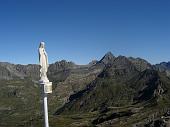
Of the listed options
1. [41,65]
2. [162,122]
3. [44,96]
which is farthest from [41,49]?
[162,122]

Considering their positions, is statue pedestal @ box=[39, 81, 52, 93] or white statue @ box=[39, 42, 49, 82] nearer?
statue pedestal @ box=[39, 81, 52, 93]

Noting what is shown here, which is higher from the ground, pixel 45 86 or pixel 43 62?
pixel 43 62

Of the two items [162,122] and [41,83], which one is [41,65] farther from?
[162,122]

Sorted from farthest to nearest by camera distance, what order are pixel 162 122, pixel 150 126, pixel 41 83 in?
1. pixel 150 126
2. pixel 162 122
3. pixel 41 83

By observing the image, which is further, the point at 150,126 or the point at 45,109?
the point at 150,126

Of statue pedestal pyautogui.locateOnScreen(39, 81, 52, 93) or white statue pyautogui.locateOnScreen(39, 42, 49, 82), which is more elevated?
white statue pyautogui.locateOnScreen(39, 42, 49, 82)

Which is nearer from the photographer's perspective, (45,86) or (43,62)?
(45,86)

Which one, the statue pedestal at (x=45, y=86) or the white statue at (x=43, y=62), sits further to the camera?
the white statue at (x=43, y=62)

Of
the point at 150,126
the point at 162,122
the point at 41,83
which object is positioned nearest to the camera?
the point at 41,83

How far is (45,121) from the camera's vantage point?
2067 cm

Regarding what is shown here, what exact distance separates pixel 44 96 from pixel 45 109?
0.71 meters

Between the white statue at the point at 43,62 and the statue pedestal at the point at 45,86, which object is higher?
the white statue at the point at 43,62

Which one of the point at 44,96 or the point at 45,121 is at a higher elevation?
the point at 44,96

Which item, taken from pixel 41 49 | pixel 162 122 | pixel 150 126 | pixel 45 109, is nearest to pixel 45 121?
pixel 45 109
